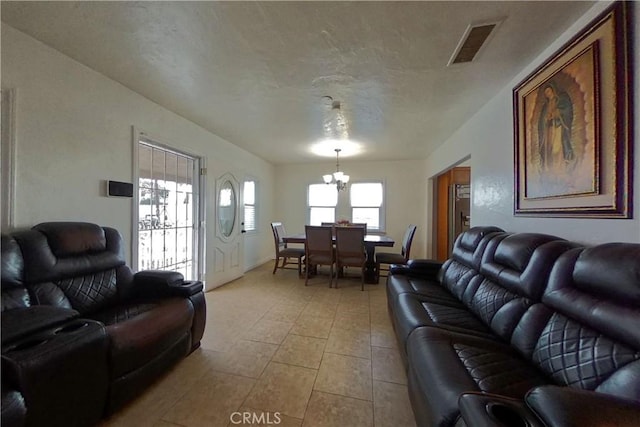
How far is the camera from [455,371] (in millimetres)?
1110

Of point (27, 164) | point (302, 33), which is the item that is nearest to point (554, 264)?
point (302, 33)

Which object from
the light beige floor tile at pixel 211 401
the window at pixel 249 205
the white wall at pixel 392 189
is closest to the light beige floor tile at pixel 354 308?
the light beige floor tile at pixel 211 401

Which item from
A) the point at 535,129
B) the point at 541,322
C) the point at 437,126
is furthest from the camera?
the point at 437,126

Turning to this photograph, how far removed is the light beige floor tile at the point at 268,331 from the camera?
7.69 ft

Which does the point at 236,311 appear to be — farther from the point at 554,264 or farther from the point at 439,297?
the point at 554,264

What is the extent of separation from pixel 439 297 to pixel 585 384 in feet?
3.97

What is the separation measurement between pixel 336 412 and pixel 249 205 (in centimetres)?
440

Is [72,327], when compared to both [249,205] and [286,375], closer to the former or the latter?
[286,375]

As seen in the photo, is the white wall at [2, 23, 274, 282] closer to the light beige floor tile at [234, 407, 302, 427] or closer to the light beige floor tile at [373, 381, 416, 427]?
the light beige floor tile at [234, 407, 302, 427]

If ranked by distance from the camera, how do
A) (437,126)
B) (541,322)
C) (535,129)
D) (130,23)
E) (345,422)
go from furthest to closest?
(437,126)
(535,129)
(130,23)
(345,422)
(541,322)

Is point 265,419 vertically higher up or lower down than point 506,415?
lower down

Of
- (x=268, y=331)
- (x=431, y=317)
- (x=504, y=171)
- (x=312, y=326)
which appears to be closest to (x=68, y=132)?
(x=268, y=331)

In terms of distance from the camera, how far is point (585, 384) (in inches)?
39.5

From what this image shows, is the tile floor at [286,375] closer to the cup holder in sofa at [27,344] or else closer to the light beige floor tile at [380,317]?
the light beige floor tile at [380,317]
